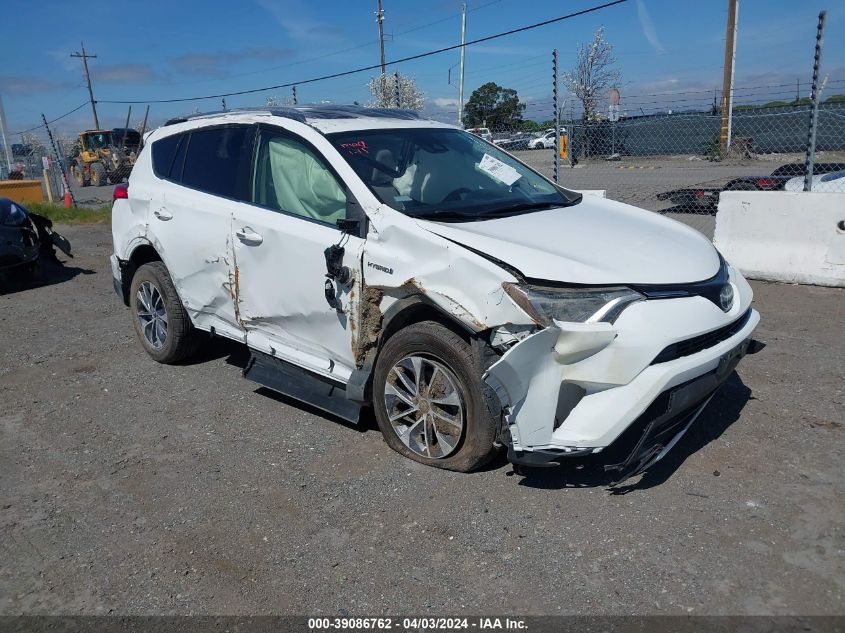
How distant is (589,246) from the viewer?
3.49m

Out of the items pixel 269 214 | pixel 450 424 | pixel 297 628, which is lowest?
pixel 297 628

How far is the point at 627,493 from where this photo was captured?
11.4 feet

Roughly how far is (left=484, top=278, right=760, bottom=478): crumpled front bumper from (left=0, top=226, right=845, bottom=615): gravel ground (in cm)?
42

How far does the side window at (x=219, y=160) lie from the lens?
15.1 feet

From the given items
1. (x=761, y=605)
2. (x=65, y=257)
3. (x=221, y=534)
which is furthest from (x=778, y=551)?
(x=65, y=257)

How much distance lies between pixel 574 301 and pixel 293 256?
1.76 metres

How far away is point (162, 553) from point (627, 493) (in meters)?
2.24

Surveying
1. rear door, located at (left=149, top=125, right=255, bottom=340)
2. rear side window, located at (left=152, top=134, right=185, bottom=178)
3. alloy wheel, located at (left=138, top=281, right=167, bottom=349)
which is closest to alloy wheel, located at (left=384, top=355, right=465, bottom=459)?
rear door, located at (left=149, top=125, right=255, bottom=340)

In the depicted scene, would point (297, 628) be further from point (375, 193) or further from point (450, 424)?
point (375, 193)

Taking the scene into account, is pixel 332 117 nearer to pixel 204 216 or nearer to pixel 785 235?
pixel 204 216

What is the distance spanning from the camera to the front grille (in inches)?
123

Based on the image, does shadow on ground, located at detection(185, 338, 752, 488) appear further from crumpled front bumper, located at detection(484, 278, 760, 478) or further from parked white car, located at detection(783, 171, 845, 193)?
parked white car, located at detection(783, 171, 845, 193)

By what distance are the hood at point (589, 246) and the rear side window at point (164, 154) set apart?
2.64 m

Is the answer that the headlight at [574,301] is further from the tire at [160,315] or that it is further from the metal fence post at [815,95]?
the metal fence post at [815,95]
